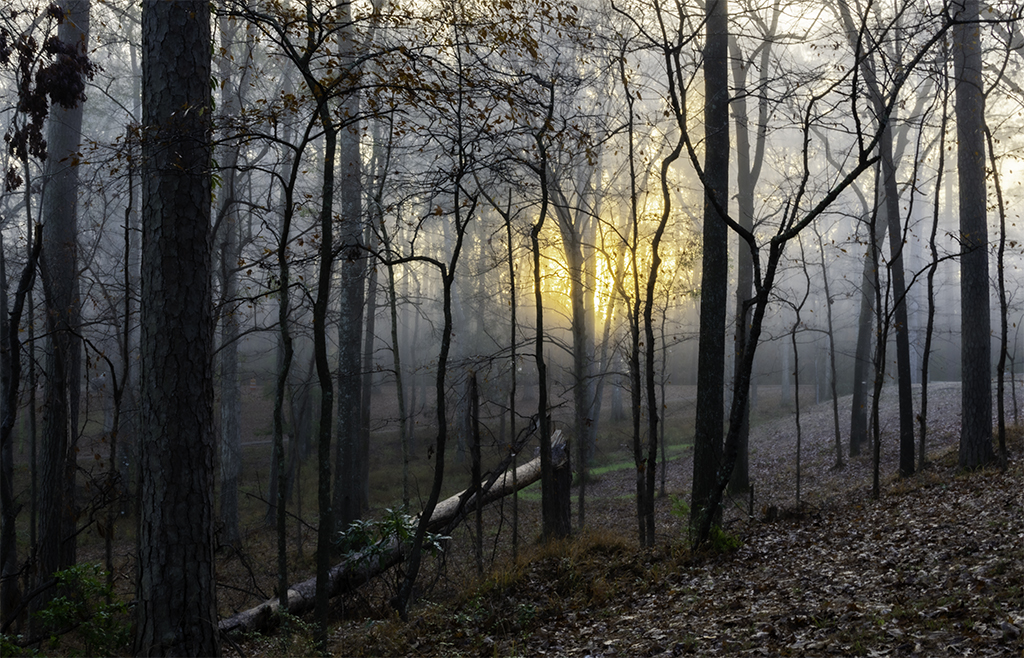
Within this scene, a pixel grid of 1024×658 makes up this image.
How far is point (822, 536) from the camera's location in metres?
7.59

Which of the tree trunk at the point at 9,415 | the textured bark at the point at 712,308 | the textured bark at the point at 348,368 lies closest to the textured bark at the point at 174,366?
the tree trunk at the point at 9,415

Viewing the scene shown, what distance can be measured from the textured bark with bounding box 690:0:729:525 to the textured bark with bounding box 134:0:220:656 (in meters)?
5.84

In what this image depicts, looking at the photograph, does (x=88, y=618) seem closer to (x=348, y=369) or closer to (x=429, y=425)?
(x=429, y=425)

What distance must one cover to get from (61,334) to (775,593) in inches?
346

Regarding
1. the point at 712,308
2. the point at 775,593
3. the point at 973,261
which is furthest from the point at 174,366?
the point at 973,261

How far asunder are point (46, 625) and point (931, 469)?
13135 mm

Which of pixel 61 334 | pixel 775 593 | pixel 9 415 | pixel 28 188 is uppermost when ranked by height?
pixel 28 188

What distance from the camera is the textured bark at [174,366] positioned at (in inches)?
198

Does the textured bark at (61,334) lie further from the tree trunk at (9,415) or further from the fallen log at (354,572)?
→ the fallen log at (354,572)

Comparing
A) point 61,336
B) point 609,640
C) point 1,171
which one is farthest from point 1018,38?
point 1,171

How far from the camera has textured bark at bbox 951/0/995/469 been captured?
412 inches

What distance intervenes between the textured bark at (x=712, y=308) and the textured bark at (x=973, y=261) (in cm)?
445

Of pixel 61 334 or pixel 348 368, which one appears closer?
pixel 61 334

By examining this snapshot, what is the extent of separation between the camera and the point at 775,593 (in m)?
5.98
